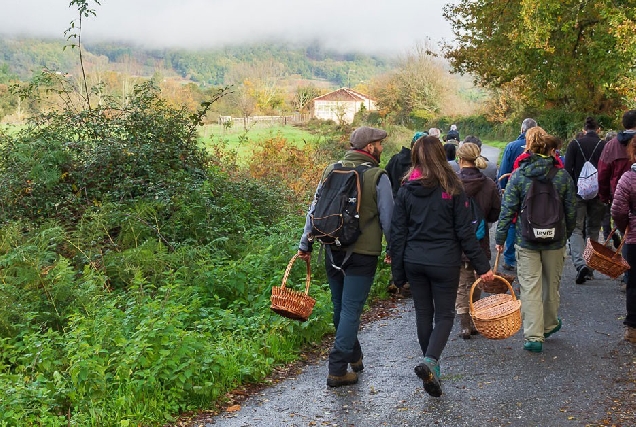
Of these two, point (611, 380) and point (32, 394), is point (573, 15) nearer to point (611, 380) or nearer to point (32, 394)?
point (611, 380)

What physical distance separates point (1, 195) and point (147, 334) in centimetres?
745

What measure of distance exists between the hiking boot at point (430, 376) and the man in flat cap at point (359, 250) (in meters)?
0.69

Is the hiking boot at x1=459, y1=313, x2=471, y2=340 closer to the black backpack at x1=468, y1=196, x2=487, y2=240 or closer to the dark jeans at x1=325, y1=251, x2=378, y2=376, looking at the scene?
the black backpack at x1=468, y1=196, x2=487, y2=240

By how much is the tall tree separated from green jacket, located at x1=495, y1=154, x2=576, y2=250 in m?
13.1

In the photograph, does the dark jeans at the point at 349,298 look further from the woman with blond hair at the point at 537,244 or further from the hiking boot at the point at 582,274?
the hiking boot at the point at 582,274

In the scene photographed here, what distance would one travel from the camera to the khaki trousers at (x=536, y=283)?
23.0 ft

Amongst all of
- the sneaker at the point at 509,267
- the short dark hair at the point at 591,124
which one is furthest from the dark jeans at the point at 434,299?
the short dark hair at the point at 591,124

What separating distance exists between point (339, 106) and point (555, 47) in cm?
1402

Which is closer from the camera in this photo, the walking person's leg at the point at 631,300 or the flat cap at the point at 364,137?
the flat cap at the point at 364,137

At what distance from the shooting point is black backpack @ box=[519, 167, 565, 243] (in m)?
6.83

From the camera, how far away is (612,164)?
902 centimetres

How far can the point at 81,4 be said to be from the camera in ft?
45.5

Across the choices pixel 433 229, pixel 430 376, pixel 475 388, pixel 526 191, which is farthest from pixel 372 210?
pixel 526 191

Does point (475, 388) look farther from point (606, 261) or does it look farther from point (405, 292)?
point (405, 292)
